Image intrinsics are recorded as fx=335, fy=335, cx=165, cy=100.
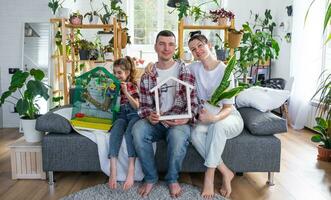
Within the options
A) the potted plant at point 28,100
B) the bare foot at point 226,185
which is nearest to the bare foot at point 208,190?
the bare foot at point 226,185

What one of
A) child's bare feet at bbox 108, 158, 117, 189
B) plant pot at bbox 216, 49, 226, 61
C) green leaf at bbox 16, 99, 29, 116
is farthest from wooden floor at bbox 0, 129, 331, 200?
plant pot at bbox 216, 49, 226, 61

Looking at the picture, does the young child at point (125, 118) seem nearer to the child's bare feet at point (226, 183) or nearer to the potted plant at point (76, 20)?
the child's bare feet at point (226, 183)

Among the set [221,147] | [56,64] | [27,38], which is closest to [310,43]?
[221,147]

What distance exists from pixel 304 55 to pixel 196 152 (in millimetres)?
2708

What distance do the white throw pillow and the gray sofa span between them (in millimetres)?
199

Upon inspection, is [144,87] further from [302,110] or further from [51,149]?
[302,110]

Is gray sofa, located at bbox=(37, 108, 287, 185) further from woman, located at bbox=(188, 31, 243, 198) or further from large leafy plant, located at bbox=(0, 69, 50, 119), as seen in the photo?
large leafy plant, located at bbox=(0, 69, 50, 119)

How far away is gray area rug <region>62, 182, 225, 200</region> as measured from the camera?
2234mm

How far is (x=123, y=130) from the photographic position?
7.93 ft

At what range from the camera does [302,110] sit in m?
4.32

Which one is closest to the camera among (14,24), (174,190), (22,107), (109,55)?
(174,190)

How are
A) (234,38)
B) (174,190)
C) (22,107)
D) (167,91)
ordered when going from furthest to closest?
(234,38)
(22,107)
(167,91)
(174,190)

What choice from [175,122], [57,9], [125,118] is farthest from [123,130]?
[57,9]

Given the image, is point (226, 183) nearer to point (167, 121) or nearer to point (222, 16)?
point (167, 121)
